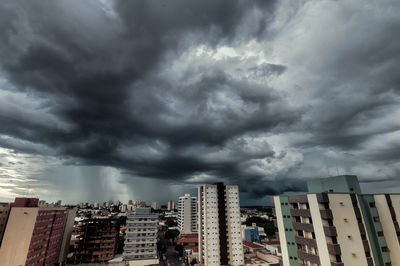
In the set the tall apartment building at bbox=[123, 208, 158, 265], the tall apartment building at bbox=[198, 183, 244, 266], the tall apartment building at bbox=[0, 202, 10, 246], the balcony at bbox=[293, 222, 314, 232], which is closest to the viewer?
the balcony at bbox=[293, 222, 314, 232]

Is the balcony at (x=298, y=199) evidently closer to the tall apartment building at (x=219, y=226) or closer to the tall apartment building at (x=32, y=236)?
the tall apartment building at (x=219, y=226)

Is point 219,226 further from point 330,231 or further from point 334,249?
point 330,231

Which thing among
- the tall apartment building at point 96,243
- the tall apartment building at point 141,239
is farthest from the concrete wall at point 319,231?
the tall apartment building at point 96,243

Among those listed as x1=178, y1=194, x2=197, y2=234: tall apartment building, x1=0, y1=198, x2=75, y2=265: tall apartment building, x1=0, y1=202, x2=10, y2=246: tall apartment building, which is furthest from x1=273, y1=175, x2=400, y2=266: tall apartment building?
x1=178, y1=194, x2=197, y2=234: tall apartment building

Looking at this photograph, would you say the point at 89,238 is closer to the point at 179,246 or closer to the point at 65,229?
the point at 65,229

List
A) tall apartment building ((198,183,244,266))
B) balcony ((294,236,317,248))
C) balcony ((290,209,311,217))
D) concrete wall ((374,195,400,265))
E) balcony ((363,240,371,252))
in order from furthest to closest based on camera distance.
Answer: tall apartment building ((198,183,244,266)) → balcony ((290,209,311,217)) → balcony ((294,236,317,248)) → concrete wall ((374,195,400,265)) → balcony ((363,240,371,252))

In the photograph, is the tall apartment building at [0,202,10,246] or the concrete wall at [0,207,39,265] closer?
the concrete wall at [0,207,39,265]

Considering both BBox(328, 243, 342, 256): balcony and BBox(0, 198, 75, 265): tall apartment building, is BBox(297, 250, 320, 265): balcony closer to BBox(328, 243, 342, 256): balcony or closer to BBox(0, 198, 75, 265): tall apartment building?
BBox(328, 243, 342, 256): balcony
